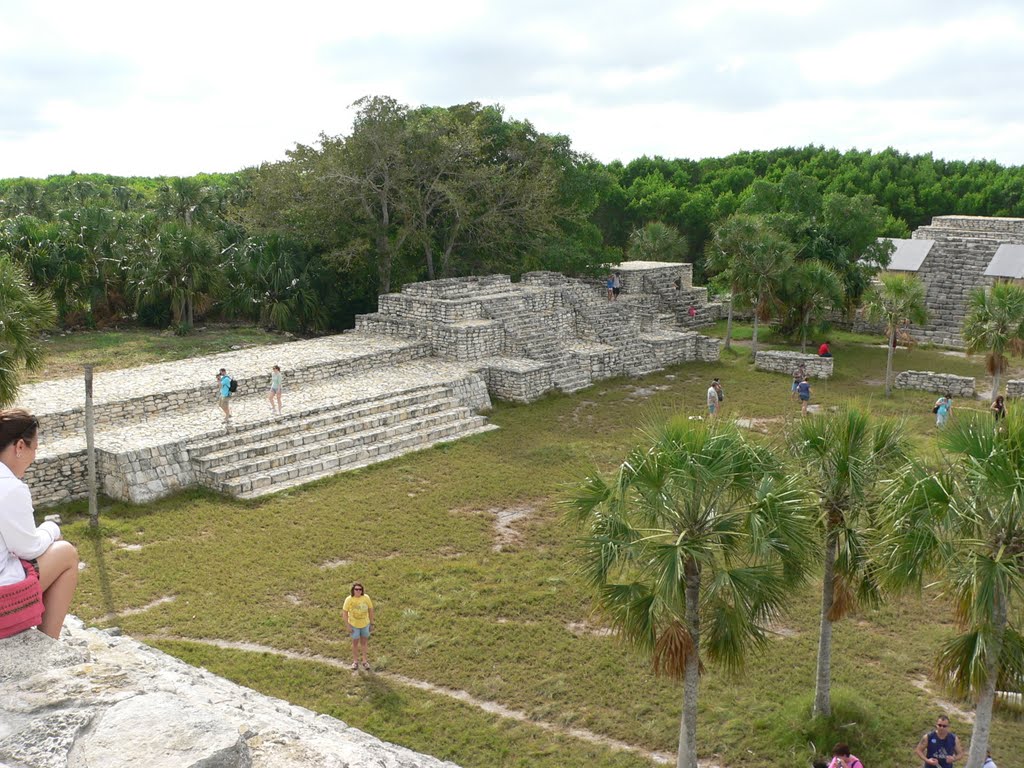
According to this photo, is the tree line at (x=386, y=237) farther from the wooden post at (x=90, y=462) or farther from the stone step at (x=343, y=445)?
the wooden post at (x=90, y=462)

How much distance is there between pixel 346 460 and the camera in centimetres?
1639

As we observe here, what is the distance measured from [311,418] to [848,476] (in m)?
10.9

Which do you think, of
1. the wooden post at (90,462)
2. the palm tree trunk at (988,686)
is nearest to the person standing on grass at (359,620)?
the wooden post at (90,462)

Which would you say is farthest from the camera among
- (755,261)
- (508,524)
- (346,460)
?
(755,261)

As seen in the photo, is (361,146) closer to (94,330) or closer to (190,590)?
(94,330)

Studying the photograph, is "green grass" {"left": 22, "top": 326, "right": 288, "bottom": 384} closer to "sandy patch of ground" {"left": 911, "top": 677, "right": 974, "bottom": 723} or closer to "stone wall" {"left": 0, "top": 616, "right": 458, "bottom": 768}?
"stone wall" {"left": 0, "top": 616, "right": 458, "bottom": 768}

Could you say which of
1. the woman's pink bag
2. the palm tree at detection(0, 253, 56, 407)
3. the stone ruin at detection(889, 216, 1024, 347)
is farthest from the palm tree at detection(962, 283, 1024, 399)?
the woman's pink bag

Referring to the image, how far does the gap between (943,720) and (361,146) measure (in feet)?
67.0

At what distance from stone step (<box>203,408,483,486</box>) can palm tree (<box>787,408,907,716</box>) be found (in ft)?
31.5

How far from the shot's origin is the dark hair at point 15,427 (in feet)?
15.1

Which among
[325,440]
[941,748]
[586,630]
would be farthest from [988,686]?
[325,440]

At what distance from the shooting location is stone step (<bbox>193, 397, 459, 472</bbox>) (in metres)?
15.5

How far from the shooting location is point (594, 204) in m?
30.0

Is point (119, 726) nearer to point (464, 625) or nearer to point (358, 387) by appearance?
point (464, 625)
